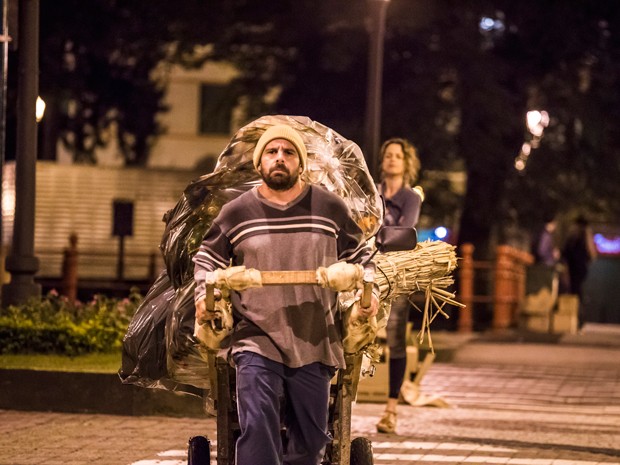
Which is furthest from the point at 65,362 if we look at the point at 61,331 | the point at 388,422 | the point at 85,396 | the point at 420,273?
the point at 420,273

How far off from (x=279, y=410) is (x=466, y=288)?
17.3m

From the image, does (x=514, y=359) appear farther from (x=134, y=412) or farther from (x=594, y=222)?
(x=594, y=222)

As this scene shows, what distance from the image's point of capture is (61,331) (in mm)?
12266

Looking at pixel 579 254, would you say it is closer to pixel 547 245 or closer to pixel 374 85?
pixel 547 245

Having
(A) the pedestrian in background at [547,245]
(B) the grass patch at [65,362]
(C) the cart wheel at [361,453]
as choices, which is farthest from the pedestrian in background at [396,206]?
(A) the pedestrian in background at [547,245]

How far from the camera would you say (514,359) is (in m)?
18.3

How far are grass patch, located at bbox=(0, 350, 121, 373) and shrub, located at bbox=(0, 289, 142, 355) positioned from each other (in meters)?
0.10

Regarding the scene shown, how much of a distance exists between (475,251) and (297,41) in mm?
5521

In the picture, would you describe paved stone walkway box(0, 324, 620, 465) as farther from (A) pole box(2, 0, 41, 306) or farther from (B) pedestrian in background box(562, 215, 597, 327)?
(B) pedestrian in background box(562, 215, 597, 327)

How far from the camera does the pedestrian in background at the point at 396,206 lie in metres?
9.94

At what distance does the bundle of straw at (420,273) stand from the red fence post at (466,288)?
49.6ft

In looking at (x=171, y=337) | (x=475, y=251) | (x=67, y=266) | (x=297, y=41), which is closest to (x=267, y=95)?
(x=297, y=41)

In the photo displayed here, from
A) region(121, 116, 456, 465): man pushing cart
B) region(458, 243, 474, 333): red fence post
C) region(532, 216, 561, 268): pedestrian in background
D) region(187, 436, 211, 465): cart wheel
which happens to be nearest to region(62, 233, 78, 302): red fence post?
region(458, 243, 474, 333): red fence post

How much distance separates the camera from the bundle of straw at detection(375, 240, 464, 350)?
7250 millimetres
